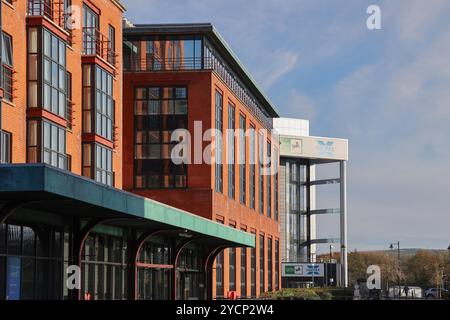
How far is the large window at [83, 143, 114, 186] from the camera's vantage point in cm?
4469

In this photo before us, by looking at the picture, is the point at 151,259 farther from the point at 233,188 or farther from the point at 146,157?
the point at 233,188

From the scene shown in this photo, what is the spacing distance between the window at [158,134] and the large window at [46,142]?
24356mm

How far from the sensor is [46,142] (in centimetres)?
3791

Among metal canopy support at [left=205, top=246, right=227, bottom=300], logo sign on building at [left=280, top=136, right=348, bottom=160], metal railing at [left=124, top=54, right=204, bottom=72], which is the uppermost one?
logo sign on building at [left=280, top=136, right=348, bottom=160]

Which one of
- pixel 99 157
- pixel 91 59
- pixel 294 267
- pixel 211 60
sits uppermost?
pixel 211 60

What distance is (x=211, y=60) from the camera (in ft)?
219

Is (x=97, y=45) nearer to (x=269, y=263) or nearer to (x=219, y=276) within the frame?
(x=219, y=276)

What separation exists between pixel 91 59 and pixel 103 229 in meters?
13.2

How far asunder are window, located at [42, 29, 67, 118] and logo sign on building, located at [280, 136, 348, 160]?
94112 millimetres

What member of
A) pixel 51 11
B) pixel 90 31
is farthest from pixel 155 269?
pixel 51 11

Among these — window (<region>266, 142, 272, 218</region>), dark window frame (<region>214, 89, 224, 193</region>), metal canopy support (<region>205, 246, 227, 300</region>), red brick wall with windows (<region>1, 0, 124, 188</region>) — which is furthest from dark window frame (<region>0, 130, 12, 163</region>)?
window (<region>266, 142, 272, 218</region>)

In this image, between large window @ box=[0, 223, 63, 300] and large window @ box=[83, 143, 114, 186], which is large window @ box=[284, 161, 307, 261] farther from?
large window @ box=[0, 223, 63, 300]

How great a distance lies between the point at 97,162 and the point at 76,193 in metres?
22.3
